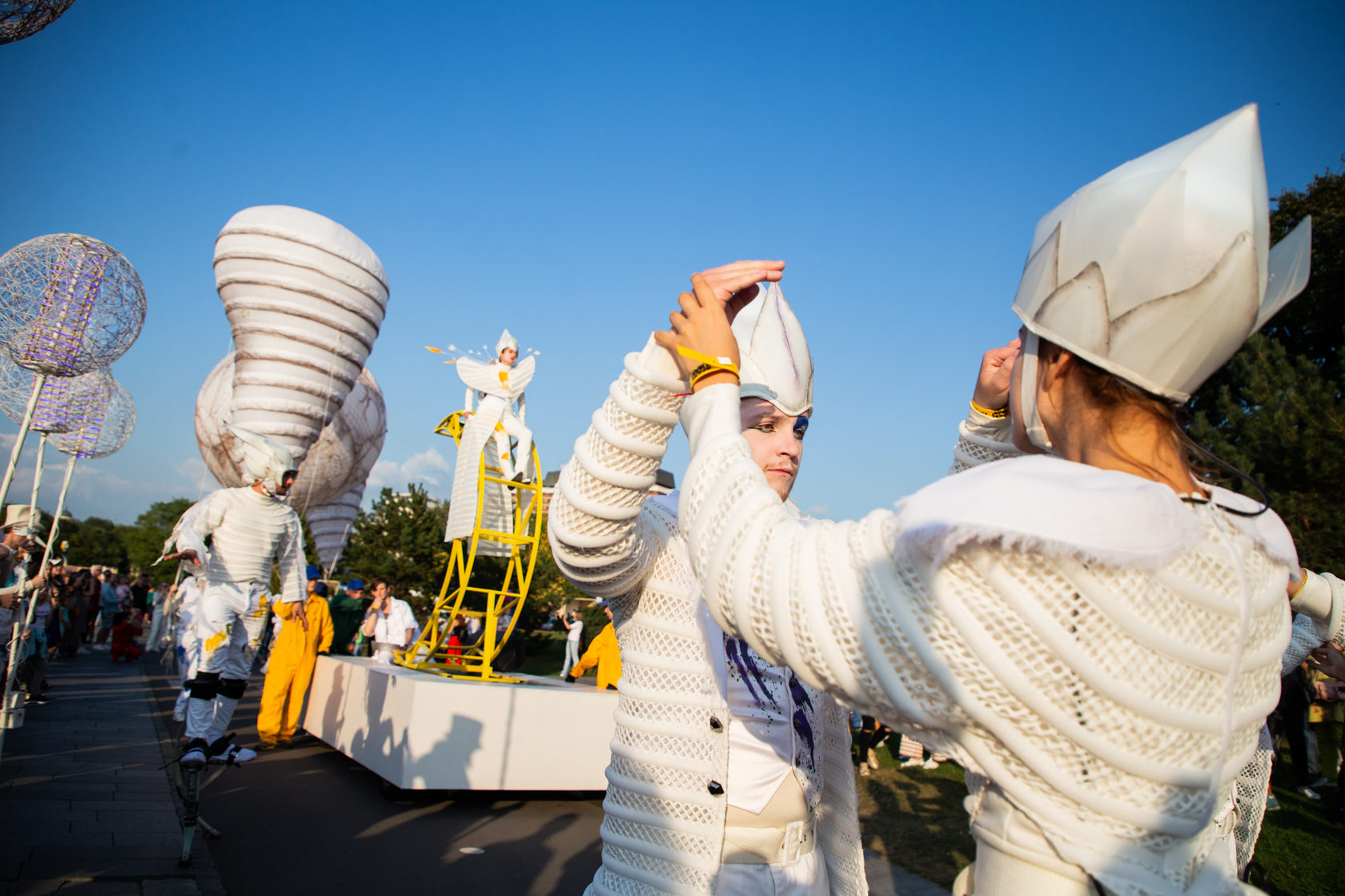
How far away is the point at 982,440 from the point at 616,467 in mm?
1093

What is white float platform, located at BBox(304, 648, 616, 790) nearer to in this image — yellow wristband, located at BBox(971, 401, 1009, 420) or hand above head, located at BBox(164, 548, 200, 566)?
hand above head, located at BBox(164, 548, 200, 566)

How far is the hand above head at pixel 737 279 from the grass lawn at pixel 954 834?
452cm

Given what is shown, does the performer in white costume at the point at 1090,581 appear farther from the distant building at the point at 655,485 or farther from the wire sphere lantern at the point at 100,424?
the wire sphere lantern at the point at 100,424

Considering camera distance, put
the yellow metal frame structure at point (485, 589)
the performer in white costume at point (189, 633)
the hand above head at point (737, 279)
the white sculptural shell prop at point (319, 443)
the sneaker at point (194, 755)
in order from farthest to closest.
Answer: the white sculptural shell prop at point (319, 443)
the yellow metal frame structure at point (485, 589)
the performer in white costume at point (189, 633)
the sneaker at point (194, 755)
the hand above head at point (737, 279)

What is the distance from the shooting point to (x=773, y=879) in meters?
1.64

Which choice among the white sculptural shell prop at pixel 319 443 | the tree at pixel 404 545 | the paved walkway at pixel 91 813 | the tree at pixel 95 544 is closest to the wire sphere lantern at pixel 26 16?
the paved walkway at pixel 91 813

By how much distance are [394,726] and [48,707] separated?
22.4 feet

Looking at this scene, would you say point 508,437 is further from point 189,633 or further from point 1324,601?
point 1324,601

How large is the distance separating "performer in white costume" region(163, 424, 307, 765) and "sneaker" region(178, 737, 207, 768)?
0.51 meters

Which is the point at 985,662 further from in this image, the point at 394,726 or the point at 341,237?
the point at 341,237

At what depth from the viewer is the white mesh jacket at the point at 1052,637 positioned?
0.81 m

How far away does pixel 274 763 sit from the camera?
7.92 m

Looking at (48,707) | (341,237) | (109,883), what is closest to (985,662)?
(109,883)

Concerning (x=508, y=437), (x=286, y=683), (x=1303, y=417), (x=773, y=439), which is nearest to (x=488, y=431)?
(x=508, y=437)
